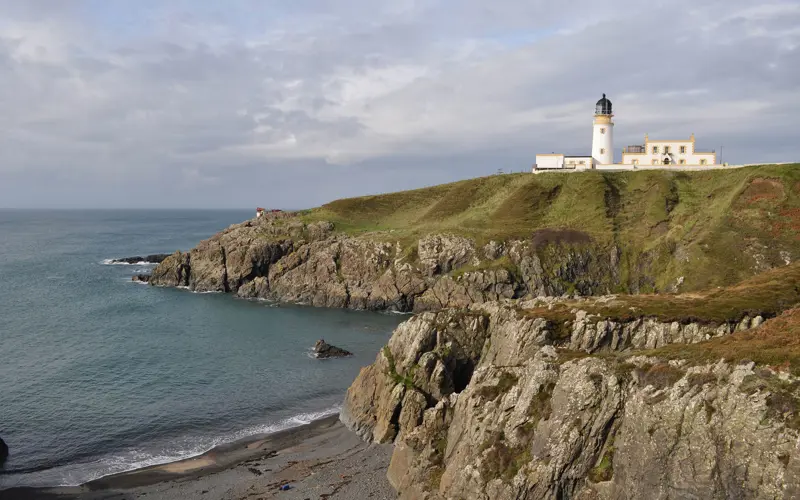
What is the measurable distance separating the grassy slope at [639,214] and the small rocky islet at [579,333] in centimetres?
43

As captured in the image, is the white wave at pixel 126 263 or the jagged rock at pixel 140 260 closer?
the white wave at pixel 126 263

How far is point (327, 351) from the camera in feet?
244

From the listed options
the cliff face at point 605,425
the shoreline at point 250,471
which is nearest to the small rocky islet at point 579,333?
the cliff face at point 605,425

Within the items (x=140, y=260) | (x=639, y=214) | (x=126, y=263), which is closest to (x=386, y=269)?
(x=639, y=214)

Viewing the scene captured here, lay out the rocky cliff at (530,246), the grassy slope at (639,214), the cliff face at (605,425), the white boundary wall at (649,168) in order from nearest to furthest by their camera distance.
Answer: the cliff face at (605,425)
the grassy slope at (639,214)
the rocky cliff at (530,246)
the white boundary wall at (649,168)

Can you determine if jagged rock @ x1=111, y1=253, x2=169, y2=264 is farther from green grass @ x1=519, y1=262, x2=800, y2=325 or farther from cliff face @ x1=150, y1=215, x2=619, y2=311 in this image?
green grass @ x1=519, y1=262, x2=800, y2=325

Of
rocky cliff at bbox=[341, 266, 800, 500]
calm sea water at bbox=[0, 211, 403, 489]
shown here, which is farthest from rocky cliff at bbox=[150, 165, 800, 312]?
rocky cliff at bbox=[341, 266, 800, 500]

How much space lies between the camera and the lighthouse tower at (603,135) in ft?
435

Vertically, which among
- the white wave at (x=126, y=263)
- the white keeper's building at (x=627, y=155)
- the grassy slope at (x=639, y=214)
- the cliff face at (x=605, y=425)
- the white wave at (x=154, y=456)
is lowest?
the white wave at (x=154, y=456)

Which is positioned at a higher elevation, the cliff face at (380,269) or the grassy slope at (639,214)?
the grassy slope at (639,214)

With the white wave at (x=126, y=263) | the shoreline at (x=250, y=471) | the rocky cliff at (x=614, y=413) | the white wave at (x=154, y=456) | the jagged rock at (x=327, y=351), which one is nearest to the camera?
the rocky cliff at (x=614, y=413)

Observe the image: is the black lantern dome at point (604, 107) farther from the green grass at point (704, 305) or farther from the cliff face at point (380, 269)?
the green grass at point (704, 305)

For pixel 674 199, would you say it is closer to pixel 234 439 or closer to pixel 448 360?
pixel 448 360

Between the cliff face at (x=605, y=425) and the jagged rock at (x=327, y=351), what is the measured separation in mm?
27038
